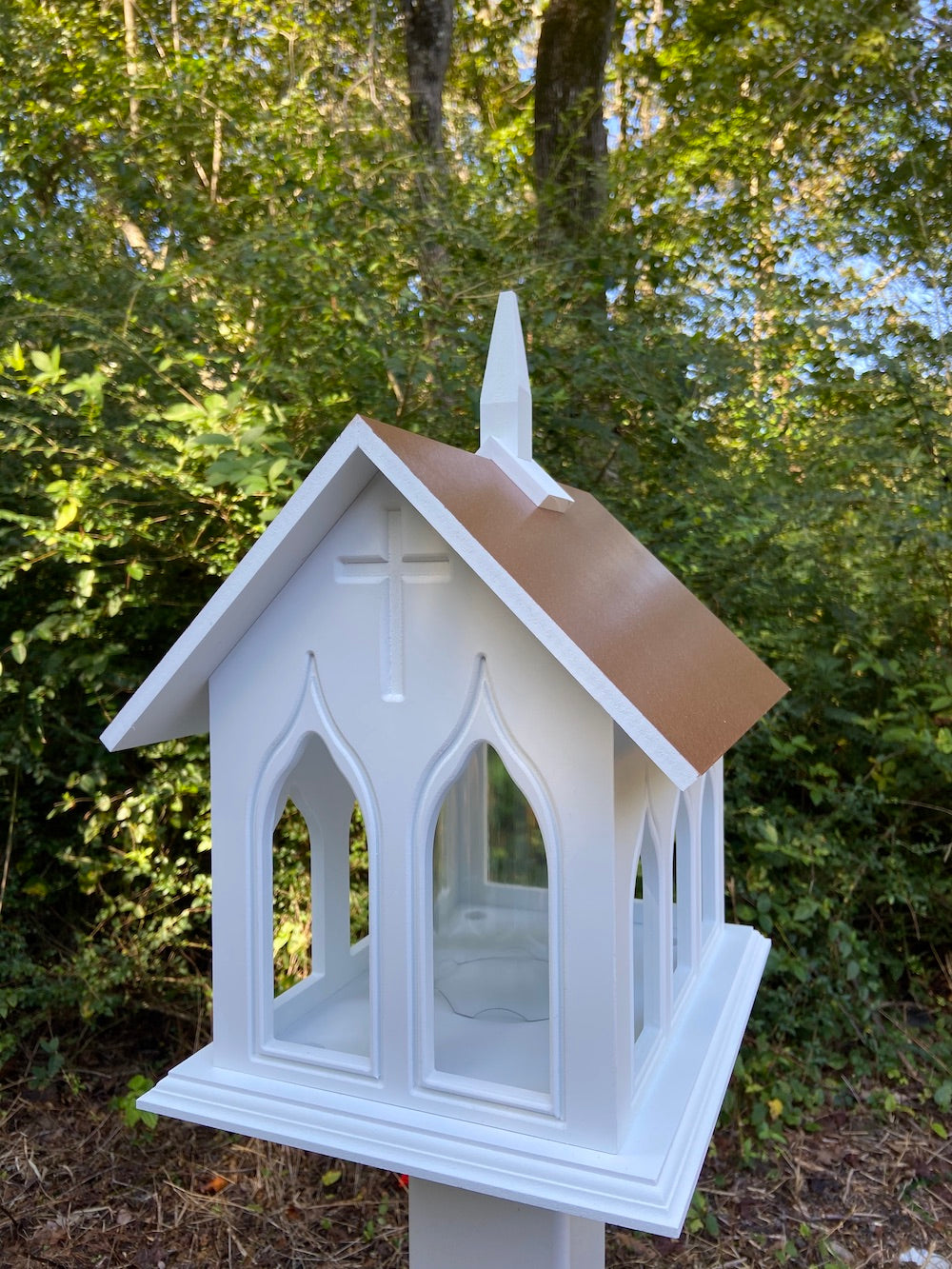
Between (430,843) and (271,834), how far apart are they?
0.23 metres

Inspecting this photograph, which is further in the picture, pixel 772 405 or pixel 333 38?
pixel 333 38

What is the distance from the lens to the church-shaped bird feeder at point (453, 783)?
99cm

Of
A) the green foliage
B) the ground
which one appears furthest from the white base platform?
the green foliage

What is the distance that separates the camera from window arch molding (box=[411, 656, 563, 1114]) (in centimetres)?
102

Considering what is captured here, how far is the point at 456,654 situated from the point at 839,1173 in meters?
2.53

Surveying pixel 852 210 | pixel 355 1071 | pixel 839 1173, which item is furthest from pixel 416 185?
pixel 839 1173

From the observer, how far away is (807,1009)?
308 centimetres

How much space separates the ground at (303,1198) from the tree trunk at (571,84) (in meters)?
3.69

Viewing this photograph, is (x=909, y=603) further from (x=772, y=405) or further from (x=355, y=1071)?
(x=355, y=1071)

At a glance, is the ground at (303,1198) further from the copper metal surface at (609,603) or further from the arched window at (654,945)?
the copper metal surface at (609,603)

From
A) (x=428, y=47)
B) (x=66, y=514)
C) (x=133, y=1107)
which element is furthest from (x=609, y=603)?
(x=428, y=47)

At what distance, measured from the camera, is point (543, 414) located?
2777 mm

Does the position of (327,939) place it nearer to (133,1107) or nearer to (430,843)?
(430,843)

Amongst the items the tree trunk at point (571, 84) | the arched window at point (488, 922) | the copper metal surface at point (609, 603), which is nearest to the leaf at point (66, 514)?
the arched window at point (488, 922)
